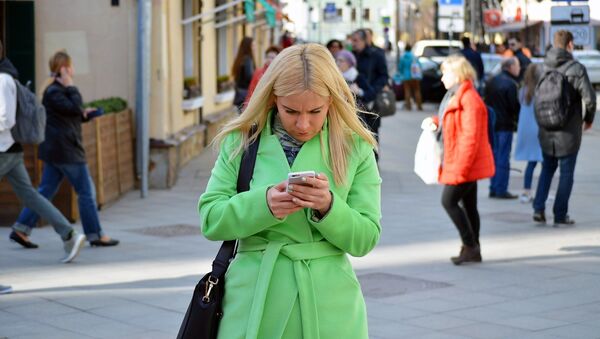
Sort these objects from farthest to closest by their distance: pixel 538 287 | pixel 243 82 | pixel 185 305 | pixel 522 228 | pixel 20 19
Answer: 1. pixel 243 82
2. pixel 20 19
3. pixel 522 228
4. pixel 538 287
5. pixel 185 305

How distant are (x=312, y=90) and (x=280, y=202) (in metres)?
0.35

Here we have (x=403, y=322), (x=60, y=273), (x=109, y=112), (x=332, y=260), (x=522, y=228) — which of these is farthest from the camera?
(x=109, y=112)

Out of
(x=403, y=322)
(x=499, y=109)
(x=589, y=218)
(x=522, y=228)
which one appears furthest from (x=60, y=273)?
(x=499, y=109)

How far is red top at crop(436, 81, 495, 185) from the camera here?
9.52m

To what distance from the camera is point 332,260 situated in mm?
3711

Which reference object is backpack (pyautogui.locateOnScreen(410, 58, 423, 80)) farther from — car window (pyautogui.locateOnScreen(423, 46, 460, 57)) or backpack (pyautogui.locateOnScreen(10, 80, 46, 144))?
backpack (pyautogui.locateOnScreen(10, 80, 46, 144))

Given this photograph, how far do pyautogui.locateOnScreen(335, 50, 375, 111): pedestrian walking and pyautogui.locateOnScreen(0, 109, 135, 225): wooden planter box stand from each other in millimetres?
2674

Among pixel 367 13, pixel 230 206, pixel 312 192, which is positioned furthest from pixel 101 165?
pixel 367 13

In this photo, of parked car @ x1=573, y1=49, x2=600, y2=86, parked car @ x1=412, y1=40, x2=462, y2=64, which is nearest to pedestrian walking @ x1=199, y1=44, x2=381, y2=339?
parked car @ x1=412, y1=40, x2=462, y2=64

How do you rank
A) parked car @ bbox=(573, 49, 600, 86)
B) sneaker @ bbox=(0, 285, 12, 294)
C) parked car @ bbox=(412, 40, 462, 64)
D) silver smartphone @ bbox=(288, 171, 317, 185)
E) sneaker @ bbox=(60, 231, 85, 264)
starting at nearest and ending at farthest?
silver smartphone @ bbox=(288, 171, 317, 185)
sneaker @ bbox=(0, 285, 12, 294)
sneaker @ bbox=(60, 231, 85, 264)
parked car @ bbox=(412, 40, 462, 64)
parked car @ bbox=(573, 49, 600, 86)

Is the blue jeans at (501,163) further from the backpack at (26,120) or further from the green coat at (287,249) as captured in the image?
A: the green coat at (287,249)

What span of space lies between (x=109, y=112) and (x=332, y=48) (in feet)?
13.8

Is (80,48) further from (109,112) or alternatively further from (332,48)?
(332,48)

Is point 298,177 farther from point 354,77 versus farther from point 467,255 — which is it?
point 354,77
